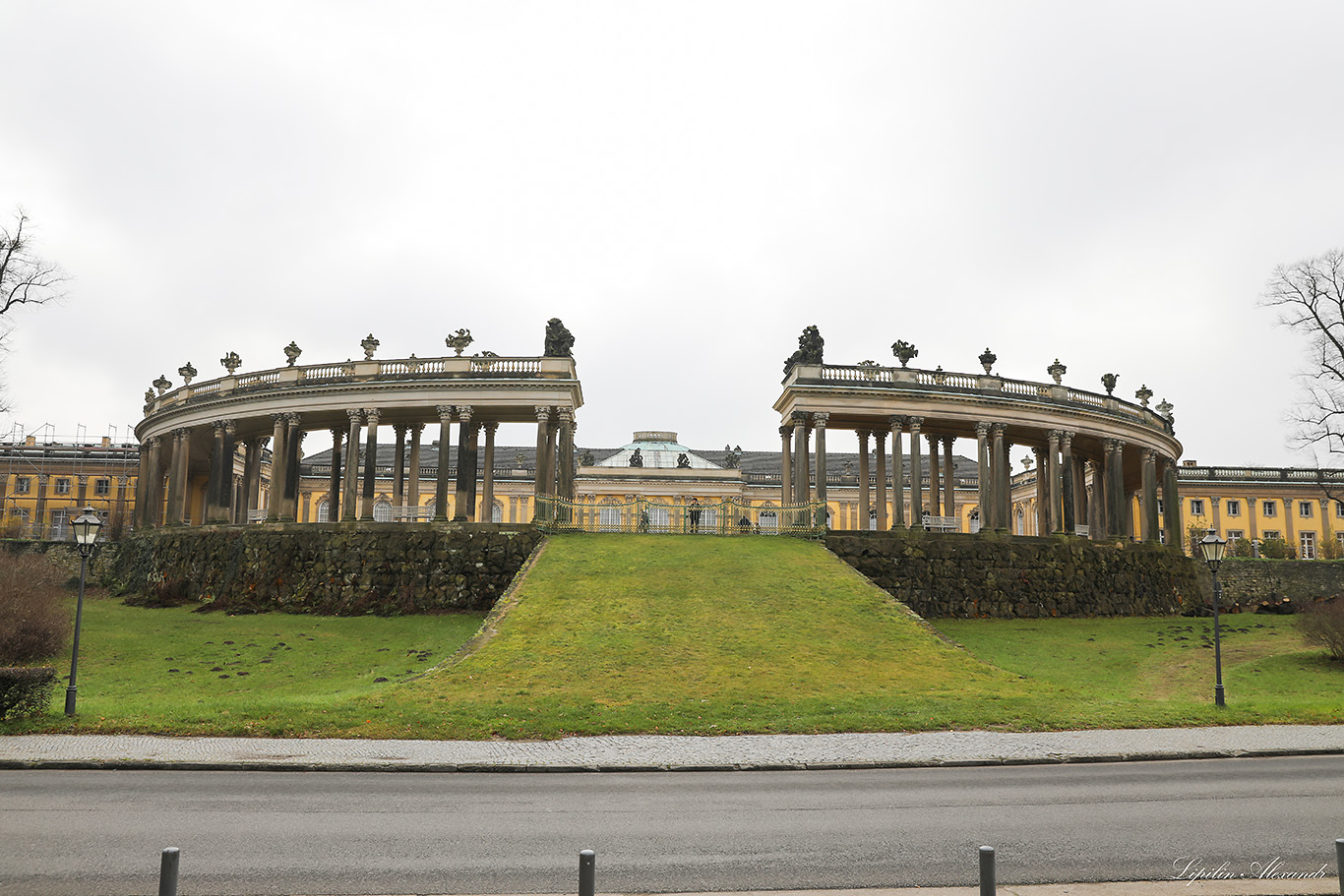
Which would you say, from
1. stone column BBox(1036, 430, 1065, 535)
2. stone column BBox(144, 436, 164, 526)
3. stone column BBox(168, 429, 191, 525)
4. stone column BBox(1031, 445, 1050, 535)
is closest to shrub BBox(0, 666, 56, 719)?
stone column BBox(168, 429, 191, 525)

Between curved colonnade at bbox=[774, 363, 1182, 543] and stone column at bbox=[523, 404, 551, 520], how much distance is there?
40.4 ft

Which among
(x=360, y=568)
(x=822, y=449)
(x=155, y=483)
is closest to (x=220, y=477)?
(x=155, y=483)

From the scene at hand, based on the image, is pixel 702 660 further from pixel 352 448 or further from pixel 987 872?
pixel 352 448

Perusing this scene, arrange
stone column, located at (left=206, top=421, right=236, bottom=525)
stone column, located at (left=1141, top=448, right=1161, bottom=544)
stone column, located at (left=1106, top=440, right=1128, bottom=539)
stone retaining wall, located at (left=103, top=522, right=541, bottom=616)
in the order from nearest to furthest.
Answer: stone retaining wall, located at (left=103, top=522, right=541, bottom=616), stone column, located at (left=206, top=421, right=236, bottom=525), stone column, located at (left=1106, top=440, right=1128, bottom=539), stone column, located at (left=1141, top=448, right=1161, bottom=544)

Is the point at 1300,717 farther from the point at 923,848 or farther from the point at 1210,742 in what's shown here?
the point at 923,848

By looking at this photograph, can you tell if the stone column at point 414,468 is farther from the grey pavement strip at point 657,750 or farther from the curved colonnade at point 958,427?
the grey pavement strip at point 657,750

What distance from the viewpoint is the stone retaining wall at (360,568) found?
1467 inches

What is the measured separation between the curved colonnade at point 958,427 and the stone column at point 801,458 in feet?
0.16

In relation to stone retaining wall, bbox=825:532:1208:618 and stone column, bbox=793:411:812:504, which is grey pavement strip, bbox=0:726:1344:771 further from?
stone column, bbox=793:411:812:504

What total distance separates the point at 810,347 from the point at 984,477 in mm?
11062

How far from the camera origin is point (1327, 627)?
28125mm

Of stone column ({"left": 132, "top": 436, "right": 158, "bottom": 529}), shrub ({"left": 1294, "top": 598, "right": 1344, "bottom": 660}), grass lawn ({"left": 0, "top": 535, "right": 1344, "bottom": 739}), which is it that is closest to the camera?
grass lawn ({"left": 0, "top": 535, "right": 1344, "bottom": 739})

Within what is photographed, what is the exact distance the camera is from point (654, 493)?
8038 cm

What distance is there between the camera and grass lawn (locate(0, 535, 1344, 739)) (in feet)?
59.3
